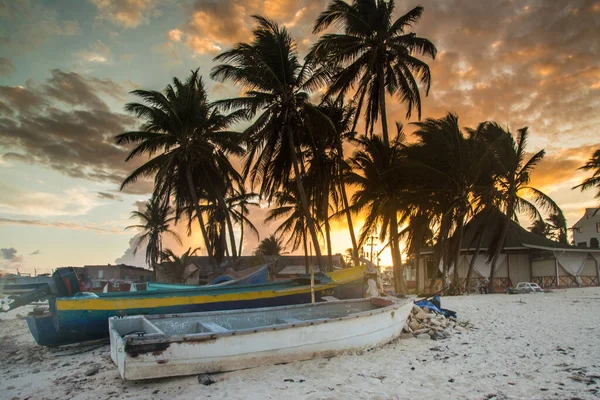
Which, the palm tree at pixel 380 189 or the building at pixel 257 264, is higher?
the palm tree at pixel 380 189

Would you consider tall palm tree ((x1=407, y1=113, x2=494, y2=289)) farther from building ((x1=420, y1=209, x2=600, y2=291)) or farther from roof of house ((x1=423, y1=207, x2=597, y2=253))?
building ((x1=420, y1=209, x2=600, y2=291))

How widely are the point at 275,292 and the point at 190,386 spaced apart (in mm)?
5821

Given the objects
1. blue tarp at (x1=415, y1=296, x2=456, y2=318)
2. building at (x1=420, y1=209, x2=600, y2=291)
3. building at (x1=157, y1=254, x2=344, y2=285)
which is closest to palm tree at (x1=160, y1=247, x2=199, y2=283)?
building at (x1=157, y1=254, x2=344, y2=285)

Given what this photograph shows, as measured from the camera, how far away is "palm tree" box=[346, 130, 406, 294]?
19938mm

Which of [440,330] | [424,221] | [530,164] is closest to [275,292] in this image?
[440,330]

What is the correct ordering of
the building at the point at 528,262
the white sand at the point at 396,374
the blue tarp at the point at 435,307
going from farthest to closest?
the building at the point at 528,262 < the blue tarp at the point at 435,307 < the white sand at the point at 396,374

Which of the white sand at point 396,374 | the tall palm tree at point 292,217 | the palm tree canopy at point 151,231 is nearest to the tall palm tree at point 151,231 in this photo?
the palm tree canopy at point 151,231

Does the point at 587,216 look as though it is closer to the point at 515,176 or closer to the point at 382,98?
the point at 515,176

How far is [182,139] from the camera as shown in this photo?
71.1 ft

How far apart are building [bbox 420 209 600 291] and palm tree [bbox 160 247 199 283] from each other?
24.0m

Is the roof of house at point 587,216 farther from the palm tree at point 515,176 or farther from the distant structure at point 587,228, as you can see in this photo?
the palm tree at point 515,176

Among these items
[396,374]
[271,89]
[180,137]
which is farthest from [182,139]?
[396,374]

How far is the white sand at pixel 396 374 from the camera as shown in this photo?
595cm

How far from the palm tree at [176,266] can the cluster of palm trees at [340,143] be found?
597 inches
